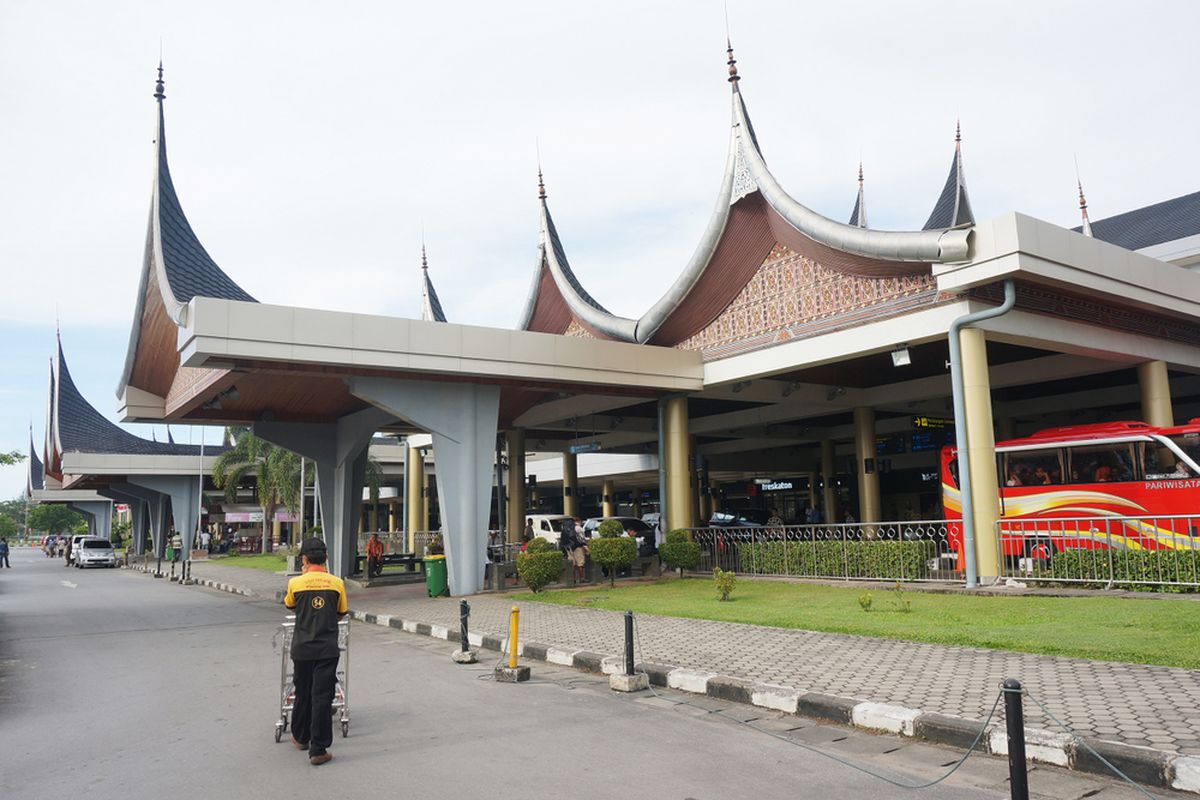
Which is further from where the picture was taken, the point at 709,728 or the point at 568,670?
the point at 568,670

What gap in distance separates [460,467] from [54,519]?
11537 centimetres

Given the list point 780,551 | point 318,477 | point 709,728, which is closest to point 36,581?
point 318,477

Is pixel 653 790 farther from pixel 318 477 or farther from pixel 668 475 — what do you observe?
pixel 318 477

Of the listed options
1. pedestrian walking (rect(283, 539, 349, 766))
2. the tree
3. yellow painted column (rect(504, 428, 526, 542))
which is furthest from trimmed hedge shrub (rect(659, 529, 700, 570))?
the tree

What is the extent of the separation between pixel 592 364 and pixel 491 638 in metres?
7.98

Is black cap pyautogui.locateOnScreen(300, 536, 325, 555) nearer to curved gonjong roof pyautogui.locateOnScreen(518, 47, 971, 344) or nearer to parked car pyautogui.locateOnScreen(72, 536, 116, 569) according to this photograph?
curved gonjong roof pyautogui.locateOnScreen(518, 47, 971, 344)

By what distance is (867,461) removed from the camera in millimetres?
24422

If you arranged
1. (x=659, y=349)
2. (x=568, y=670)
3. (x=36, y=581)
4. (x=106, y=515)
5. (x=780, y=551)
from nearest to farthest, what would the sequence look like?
1. (x=568, y=670)
2. (x=780, y=551)
3. (x=659, y=349)
4. (x=36, y=581)
5. (x=106, y=515)

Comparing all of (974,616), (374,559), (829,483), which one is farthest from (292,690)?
(829,483)

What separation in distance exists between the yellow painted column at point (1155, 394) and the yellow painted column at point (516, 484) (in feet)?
57.3

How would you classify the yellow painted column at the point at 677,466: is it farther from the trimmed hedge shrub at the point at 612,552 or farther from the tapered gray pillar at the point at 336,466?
the tapered gray pillar at the point at 336,466

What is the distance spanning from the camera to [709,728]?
6559mm

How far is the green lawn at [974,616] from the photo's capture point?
324 inches

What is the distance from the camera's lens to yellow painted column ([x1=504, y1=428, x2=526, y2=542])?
2878 centimetres
